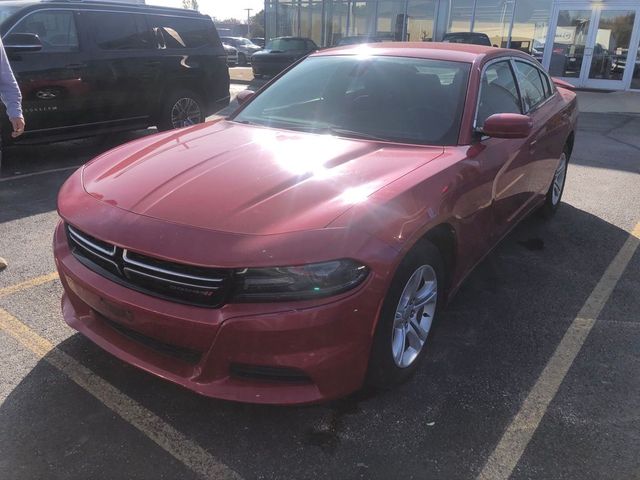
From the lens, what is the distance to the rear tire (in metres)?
5.20

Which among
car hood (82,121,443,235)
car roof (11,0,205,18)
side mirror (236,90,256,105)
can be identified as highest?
car roof (11,0,205,18)

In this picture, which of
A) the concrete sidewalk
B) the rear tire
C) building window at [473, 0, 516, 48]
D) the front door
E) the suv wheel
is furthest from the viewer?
building window at [473, 0, 516, 48]

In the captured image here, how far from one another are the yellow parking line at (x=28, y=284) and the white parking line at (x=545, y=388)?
3.07 m

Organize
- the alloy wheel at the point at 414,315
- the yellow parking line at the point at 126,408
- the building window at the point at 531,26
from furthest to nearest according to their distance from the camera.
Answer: the building window at the point at 531,26 < the alloy wheel at the point at 414,315 < the yellow parking line at the point at 126,408

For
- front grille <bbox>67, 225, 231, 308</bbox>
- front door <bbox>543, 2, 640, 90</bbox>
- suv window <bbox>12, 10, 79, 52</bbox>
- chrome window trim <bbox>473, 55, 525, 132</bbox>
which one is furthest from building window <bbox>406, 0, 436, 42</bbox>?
front grille <bbox>67, 225, 231, 308</bbox>

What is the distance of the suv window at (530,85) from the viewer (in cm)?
437

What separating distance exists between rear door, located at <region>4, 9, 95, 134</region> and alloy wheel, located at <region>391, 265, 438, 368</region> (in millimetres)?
5550

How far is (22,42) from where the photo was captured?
19.7 ft

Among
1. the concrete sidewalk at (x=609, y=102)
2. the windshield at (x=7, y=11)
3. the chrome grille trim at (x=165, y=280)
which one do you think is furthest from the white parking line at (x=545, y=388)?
the concrete sidewalk at (x=609, y=102)

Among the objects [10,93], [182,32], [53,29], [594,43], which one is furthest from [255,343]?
[594,43]

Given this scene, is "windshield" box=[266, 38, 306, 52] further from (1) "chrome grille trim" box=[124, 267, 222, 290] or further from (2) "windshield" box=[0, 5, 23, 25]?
(1) "chrome grille trim" box=[124, 267, 222, 290]

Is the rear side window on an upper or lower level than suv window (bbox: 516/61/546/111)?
upper

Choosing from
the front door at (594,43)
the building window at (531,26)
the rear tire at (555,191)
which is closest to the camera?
the rear tire at (555,191)

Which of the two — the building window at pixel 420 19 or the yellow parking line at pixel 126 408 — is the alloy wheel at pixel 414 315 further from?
the building window at pixel 420 19
